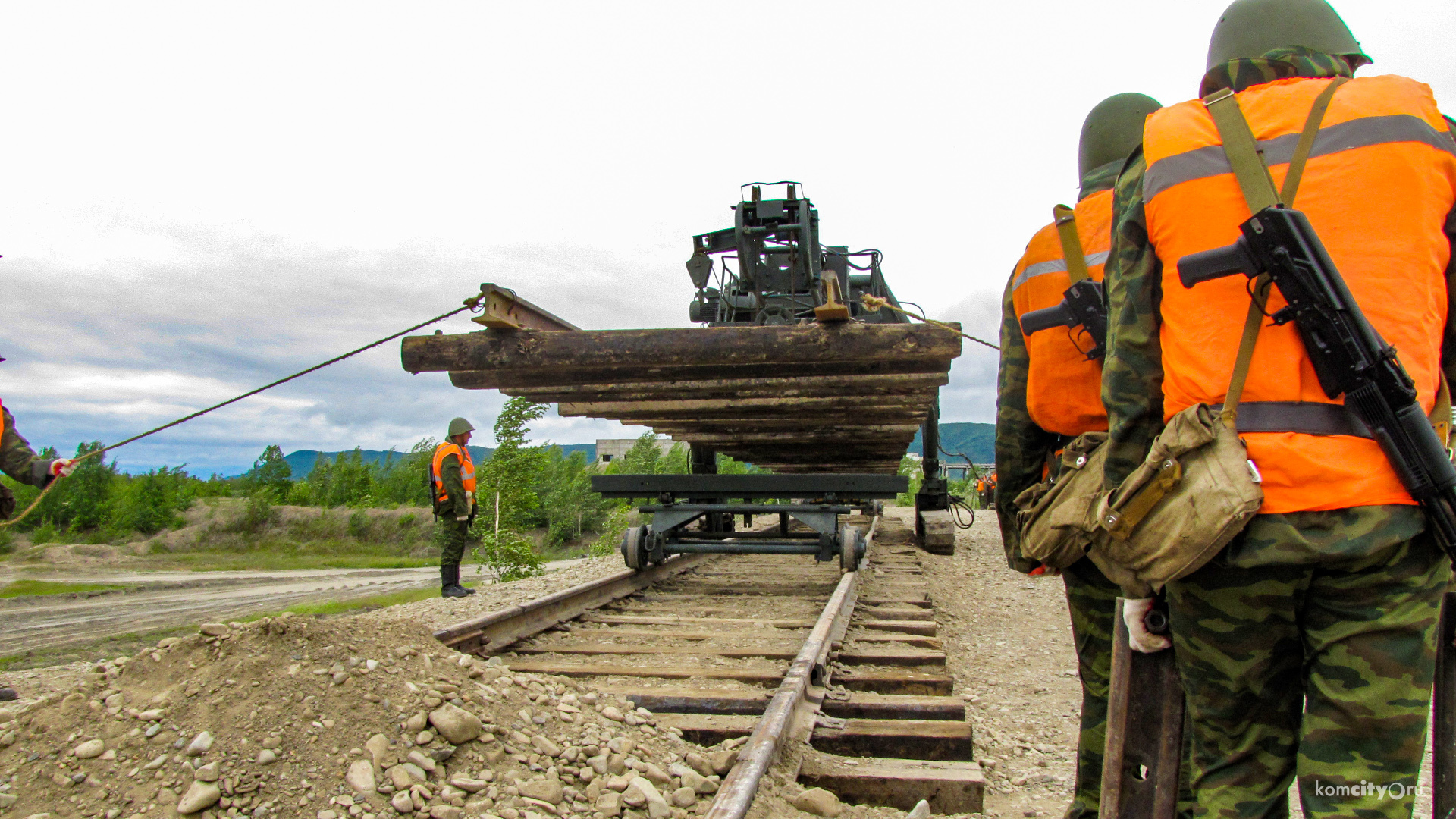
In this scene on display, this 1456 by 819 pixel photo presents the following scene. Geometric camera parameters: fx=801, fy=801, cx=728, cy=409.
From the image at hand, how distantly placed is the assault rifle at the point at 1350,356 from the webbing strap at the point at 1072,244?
2.70 feet

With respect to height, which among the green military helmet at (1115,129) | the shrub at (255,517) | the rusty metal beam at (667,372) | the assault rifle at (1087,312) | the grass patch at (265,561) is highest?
the green military helmet at (1115,129)

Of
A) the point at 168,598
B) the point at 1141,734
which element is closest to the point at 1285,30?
the point at 1141,734

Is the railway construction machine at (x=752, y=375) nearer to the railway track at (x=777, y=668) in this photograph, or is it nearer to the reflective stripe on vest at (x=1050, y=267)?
the railway track at (x=777, y=668)

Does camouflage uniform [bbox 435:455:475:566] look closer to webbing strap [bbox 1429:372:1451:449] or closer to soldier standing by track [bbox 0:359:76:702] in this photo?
soldier standing by track [bbox 0:359:76:702]

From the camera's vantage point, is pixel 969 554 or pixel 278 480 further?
pixel 278 480

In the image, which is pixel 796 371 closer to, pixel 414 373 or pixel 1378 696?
pixel 414 373

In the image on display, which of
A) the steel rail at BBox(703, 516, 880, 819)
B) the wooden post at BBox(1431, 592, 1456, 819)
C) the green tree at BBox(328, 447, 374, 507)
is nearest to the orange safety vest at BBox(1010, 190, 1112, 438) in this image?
the wooden post at BBox(1431, 592, 1456, 819)

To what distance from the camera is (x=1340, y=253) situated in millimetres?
1380

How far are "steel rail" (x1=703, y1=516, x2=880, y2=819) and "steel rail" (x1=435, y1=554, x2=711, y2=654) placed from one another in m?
1.63

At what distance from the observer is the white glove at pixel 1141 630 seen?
1707mm

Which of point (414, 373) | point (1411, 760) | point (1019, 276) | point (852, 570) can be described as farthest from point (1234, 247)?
point (852, 570)

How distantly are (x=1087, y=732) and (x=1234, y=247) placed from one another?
1.50 m

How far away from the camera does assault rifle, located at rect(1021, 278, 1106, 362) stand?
2.07 m

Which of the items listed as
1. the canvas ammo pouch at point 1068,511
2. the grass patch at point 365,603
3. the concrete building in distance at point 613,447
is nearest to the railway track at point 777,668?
the canvas ammo pouch at point 1068,511
